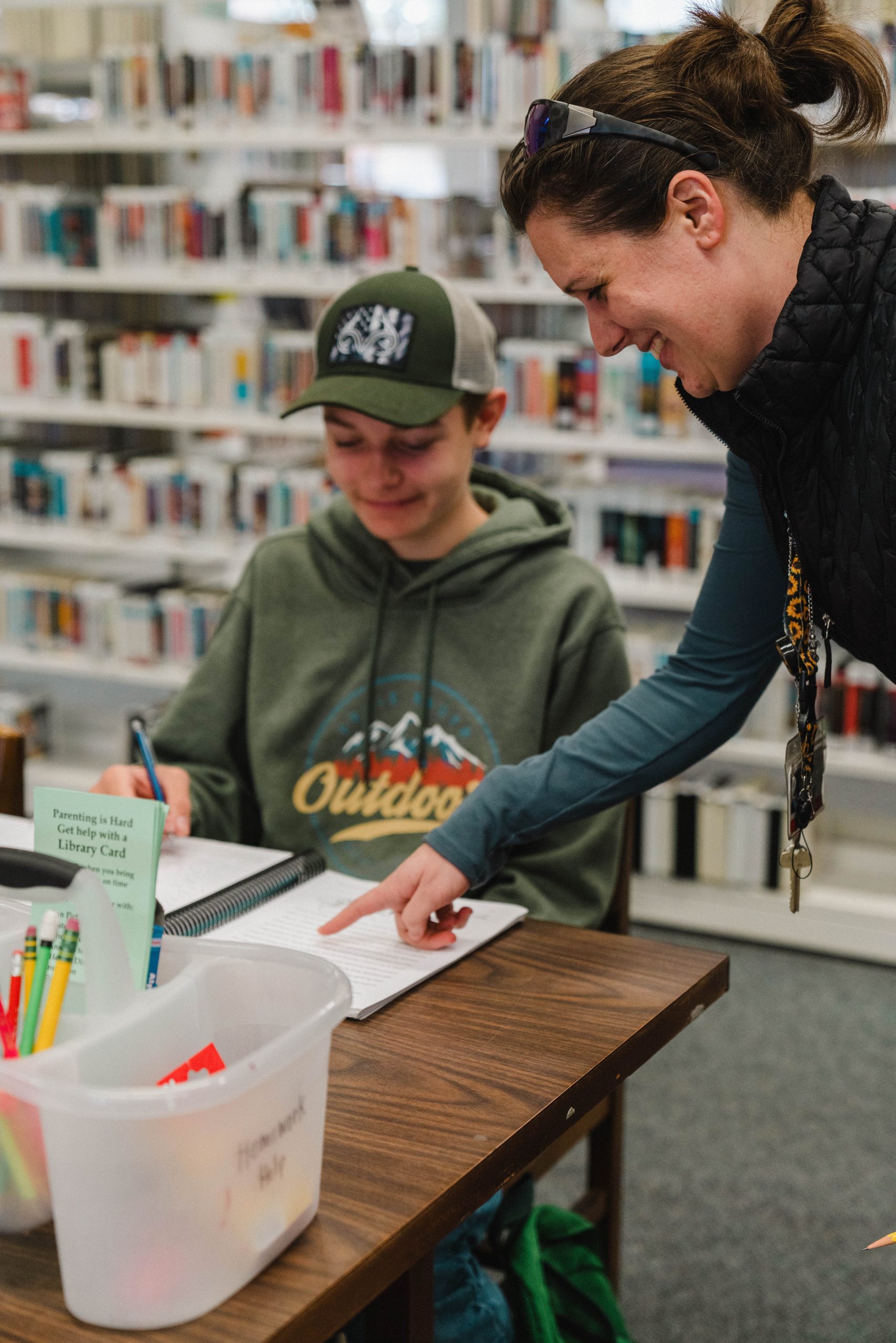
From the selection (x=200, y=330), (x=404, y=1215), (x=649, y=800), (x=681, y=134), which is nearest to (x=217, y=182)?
(x=200, y=330)

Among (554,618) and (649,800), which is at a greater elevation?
(554,618)

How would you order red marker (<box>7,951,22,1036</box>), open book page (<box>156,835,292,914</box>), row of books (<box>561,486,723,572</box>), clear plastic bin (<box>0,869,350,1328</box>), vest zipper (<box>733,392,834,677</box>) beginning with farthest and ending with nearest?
row of books (<box>561,486,723,572</box>) < open book page (<box>156,835,292,914</box>) < vest zipper (<box>733,392,834,677</box>) < red marker (<box>7,951,22,1036</box>) < clear plastic bin (<box>0,869,350,1328</box>)

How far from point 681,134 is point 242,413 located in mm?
2617

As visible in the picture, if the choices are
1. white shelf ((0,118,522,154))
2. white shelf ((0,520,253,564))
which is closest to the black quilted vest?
white shelf ((0,118,522,154))

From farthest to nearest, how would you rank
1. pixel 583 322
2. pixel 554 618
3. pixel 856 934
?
pixel 583 322
pixel 856 934
pixel 554 618

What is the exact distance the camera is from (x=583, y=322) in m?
3.24

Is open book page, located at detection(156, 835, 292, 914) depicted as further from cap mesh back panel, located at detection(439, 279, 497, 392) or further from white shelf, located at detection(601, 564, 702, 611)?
white shelf, located at detection(601, 564, 702, 611)

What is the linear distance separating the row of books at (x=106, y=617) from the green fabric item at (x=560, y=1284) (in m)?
2.30

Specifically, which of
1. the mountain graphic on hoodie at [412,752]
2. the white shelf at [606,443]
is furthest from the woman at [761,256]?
the white shelf at [606,443]

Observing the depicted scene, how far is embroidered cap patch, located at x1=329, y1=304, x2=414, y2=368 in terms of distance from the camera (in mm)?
1478

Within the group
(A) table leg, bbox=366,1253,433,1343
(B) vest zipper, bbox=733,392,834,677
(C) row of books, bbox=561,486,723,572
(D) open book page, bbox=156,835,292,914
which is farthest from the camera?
(C) row of books, bbox=561,486,723,572

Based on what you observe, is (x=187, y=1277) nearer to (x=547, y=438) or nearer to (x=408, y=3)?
(x=547, y=438)

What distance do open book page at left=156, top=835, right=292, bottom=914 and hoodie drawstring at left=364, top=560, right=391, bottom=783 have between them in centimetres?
19

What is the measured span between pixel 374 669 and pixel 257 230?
2.08 m
